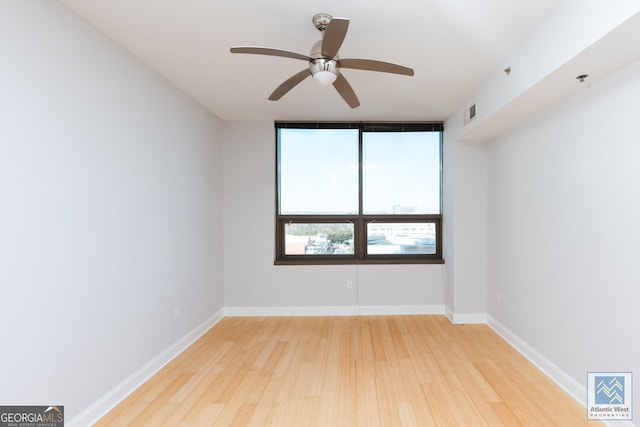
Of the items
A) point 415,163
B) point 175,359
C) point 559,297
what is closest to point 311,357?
point 175,359

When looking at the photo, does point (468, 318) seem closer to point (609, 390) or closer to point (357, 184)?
point (609, 390)

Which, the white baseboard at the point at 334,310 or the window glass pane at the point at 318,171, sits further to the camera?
the window glass pane at the point at 318,171

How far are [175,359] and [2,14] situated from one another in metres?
2.75

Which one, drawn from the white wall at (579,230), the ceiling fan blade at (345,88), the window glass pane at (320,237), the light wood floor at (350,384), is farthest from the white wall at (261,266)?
the ceiling fan blade at (345,88)

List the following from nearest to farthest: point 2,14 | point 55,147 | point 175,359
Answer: point 2,14
point 55,147
point 175,359

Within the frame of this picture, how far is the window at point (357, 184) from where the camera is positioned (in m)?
4.60

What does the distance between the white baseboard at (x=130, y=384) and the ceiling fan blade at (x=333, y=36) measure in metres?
2.61

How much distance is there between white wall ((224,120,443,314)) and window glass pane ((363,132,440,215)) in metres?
0.87

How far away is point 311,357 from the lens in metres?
3.14

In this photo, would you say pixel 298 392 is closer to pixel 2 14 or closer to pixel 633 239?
pixel 633 239

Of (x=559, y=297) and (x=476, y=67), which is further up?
(x=476, y=67)

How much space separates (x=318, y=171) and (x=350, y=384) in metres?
2.76
